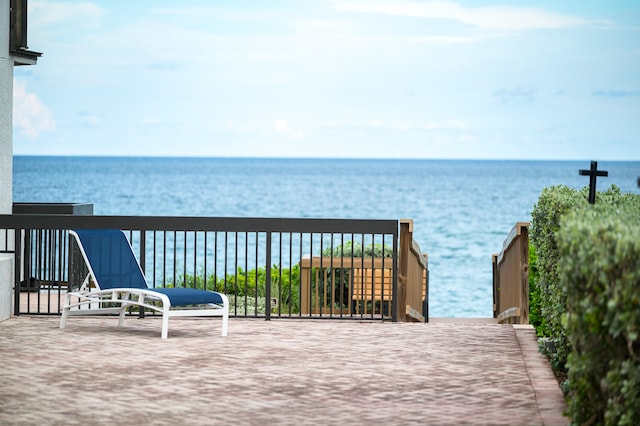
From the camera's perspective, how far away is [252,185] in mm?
79875

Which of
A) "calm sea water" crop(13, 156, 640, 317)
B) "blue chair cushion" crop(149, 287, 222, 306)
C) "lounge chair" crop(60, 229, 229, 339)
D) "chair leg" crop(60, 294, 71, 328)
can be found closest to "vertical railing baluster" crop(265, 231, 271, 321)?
"lounge chair" crop(60, 229, 229, 339)

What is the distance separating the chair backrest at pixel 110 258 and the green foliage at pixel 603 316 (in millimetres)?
5259

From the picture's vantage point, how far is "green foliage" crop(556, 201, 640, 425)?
4359mm

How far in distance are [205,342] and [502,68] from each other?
5431cm

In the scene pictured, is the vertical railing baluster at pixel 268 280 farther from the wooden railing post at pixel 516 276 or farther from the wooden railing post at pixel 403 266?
the wooden railing post at pixel 516 276

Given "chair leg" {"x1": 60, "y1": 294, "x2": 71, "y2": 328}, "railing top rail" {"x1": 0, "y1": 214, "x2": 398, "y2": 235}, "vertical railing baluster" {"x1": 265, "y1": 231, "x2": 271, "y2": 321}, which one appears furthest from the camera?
"railing top rail" {"x1": 0, "y1": 214, "x2": 398, "y2": 235}

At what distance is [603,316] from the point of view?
4.65 m

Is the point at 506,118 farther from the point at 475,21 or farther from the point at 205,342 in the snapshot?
the point at 205,342

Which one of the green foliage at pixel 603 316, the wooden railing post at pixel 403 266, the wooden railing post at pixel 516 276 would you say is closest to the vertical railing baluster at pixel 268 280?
the wooden railing post at pixel 403 266

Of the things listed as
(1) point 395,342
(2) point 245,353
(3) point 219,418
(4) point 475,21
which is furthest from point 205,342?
(4) point 475,21

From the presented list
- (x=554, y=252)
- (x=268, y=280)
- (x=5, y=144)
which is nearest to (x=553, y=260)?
(x=554, y=252)

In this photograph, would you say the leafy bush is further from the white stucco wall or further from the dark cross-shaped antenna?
the white stucco wall

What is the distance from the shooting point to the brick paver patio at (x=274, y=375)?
6039 mm

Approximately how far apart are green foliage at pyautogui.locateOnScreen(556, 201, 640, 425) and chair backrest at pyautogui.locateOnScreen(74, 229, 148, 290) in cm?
526
